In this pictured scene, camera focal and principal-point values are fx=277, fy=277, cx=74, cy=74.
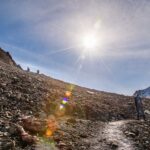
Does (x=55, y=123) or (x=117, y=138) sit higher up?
(x=55, y=123)

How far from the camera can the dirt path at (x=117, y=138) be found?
17844 millimetres

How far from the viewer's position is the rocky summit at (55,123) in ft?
53.4

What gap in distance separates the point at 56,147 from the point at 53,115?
7.03m

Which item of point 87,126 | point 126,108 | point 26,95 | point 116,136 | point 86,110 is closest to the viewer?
point 116,136

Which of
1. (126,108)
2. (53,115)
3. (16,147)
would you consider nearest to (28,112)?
(53,115)

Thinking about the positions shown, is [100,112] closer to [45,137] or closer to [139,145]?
[139,145]

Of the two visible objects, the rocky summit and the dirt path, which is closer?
the rocky summit

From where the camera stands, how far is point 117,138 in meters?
19.5

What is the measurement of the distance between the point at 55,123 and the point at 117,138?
14.7ft

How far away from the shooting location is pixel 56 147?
16.0 m

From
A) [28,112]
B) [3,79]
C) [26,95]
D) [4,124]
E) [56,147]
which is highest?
[3,79]

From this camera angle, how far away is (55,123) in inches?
768

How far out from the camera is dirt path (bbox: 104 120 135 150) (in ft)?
58.5

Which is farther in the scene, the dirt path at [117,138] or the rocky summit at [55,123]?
the dirt path at [117,138]
